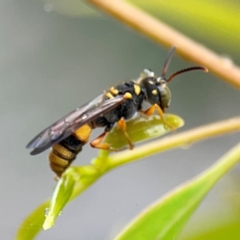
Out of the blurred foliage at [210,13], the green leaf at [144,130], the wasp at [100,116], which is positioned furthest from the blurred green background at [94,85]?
the green leaf at [144,130]

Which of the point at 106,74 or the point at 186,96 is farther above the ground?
the point at 106,74

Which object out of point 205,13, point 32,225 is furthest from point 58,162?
point 205,13

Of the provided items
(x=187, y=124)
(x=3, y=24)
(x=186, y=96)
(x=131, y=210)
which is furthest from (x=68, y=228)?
(x=3, y=24)

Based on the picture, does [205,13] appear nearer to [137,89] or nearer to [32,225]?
[137,89]

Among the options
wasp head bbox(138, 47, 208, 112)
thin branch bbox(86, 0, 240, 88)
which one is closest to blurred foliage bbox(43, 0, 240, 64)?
wasp head bbox(138, 47, 208, 112)

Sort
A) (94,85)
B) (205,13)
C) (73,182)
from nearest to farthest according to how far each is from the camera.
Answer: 1. (73,182)
2. (205,13)
3. (94,85)

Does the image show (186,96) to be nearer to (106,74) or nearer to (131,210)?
(106,74)
